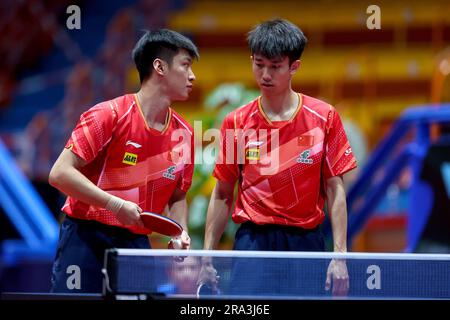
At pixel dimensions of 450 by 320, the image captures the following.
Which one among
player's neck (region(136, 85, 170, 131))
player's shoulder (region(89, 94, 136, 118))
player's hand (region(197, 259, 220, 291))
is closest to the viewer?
player's hand (region(197, 259, 220, 291))

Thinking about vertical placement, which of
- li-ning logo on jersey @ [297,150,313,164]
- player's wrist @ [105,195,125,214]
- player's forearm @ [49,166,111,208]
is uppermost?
li-ning logo on jersey @ [297,150,313,164]

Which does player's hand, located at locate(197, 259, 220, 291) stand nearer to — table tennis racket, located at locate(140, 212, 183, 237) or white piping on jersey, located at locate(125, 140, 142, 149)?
table tennis racket, located at locate(140, 212, 183, 237)

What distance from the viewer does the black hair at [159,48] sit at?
467cm

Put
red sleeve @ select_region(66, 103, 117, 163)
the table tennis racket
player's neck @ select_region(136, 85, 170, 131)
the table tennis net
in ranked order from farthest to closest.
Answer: player's neck @ select_region(136, 85, 170, 131)
red sleeve @ select_region(66, 103, 117, 163)
the table tennis racket
the table tennis net

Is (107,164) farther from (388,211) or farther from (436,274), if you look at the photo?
(388,211)

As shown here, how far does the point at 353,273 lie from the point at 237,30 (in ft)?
22.6

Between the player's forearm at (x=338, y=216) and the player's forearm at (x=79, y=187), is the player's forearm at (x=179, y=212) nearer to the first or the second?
the player's forearm at (x=79, y=187)

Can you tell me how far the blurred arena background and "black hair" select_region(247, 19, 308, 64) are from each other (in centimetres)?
295

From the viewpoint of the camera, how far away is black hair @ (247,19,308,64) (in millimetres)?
4469

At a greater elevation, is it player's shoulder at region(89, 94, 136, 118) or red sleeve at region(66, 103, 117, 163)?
player's shoulder at region(89, 94, 136, 118)

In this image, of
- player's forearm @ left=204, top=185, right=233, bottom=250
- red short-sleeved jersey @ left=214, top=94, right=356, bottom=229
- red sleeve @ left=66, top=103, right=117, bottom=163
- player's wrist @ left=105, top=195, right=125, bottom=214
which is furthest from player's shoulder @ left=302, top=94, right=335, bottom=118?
player's wrist @ left=105, top=195, right=125, bottom=214

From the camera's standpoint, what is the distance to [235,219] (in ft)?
15.4

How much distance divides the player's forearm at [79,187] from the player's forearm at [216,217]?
0.61 metres

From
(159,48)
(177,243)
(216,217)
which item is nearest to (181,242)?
(177,243)
